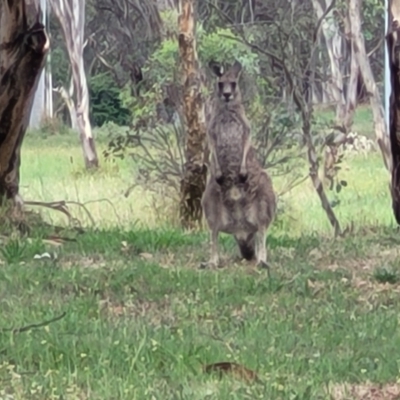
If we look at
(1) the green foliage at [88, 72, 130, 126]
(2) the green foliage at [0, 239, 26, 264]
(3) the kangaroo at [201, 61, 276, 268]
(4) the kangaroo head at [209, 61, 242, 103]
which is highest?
(4) the kangaroo head at [209, 61, 242, 103]

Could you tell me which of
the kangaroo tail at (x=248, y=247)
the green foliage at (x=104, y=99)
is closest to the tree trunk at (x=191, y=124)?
the kangaroo tail at (x=248, y=247)

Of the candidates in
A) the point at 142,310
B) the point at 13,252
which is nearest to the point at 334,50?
the point at 13,252

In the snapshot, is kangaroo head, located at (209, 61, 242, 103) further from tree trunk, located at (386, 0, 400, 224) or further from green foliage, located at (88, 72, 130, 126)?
green foliage, located at (88, 72, 130, 126)

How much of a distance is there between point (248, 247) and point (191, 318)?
2.10 meters

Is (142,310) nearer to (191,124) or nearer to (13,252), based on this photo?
(13,252)

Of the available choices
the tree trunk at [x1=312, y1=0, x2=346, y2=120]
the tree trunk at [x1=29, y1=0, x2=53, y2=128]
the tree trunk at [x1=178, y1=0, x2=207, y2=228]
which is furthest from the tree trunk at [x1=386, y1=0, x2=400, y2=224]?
the tree trunk at [x1=29, y1=0, x2=53, y2=128]

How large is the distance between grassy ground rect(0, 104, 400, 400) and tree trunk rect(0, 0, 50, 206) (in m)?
0.93

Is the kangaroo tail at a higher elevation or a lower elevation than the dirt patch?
lower

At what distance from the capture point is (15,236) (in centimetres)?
819

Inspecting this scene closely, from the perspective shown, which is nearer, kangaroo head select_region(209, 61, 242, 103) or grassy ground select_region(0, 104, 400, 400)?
grassy ground select_region(0, 104, 400, 400)

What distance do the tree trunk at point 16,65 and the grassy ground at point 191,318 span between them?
3.05 ft

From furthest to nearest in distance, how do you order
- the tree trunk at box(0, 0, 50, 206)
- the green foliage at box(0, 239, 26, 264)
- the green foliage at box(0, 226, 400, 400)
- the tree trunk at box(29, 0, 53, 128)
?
the tree trunk at box(29, 0, 53, 128) → the tree trunk at box(0, 0, 50, 206) → the green foliage at box(0, 239, 26, 264) → the green foliage at box(0, 226, 400, 400)

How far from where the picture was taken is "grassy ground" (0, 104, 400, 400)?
4.10m

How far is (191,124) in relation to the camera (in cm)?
1126
